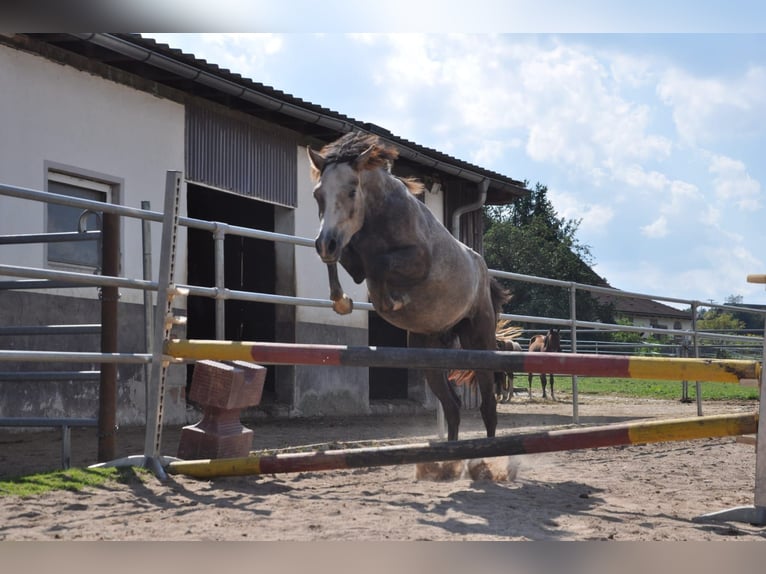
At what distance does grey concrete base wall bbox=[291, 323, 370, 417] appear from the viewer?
992cm

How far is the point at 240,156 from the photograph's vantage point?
31.1ft

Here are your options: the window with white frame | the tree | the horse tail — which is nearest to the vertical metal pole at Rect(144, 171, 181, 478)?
the horse tail

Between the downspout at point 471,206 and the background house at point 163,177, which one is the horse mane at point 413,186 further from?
the downspout at point 471,206

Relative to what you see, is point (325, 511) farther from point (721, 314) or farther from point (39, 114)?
point (721, 314)

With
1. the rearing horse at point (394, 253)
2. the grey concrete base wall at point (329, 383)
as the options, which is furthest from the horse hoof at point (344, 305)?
the grey concrete base wall at point (329, 383)

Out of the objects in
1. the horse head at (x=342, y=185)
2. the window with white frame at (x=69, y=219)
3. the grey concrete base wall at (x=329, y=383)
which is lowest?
the grey concrete base wall at (x=329, y=383)

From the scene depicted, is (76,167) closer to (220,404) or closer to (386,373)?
(220,404)

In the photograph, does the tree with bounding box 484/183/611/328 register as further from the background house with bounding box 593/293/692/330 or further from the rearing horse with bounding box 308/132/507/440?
the rearing horse with bounding box 308/132/507/440

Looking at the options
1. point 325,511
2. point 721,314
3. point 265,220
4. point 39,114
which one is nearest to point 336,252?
point 325,511

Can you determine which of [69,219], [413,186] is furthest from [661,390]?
[413,186]

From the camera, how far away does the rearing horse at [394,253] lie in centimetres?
387

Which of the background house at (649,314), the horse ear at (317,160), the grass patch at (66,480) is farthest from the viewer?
the background house at (649,314)

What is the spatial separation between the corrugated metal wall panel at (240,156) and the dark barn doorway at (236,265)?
2.20 feet

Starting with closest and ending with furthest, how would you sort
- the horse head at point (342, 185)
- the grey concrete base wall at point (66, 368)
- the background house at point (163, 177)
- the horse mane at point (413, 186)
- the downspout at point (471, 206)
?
the horse head at point (342, 185), the horse mane at point (413, 186), the grey concrete base wall at point (66, 368), the background house at point (163, 177), the downspout at point (471, 206)
